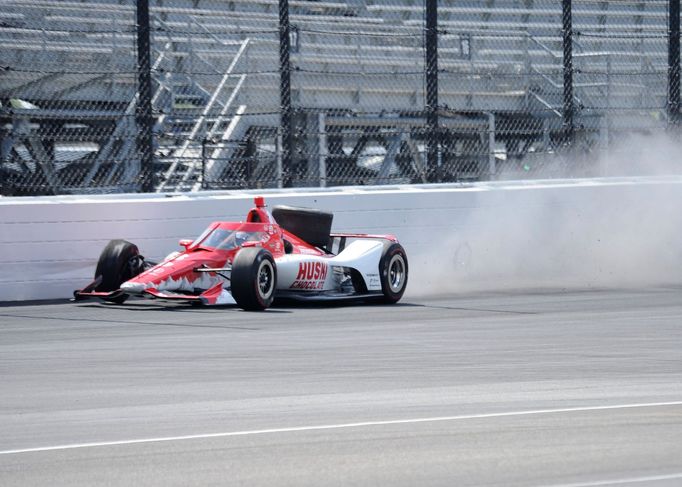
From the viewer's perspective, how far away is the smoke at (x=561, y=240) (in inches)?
569

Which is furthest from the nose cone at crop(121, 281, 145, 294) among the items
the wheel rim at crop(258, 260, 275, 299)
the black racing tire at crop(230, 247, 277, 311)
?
the wheel rim at crop(258, 260, 275, 299)

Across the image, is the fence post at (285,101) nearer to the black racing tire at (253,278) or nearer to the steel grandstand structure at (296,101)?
the steel grandstand structure at (296,101)

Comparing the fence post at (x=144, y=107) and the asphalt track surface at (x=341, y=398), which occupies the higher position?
the fence post at (x=144, y=107)

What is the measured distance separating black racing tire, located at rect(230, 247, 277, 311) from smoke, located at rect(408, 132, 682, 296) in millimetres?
2805

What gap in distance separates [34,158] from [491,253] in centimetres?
514

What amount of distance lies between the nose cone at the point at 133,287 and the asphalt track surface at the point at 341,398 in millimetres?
219

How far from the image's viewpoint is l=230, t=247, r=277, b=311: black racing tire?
11180 mm

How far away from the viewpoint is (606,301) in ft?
40.5

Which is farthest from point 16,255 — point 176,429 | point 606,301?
point 176,429

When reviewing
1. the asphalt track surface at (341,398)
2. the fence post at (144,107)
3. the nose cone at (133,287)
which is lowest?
the asphalt track surface at (341,398)

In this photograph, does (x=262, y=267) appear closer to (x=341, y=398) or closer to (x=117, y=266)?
(x=117, y=266)

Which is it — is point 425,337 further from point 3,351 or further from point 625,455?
point 625,455

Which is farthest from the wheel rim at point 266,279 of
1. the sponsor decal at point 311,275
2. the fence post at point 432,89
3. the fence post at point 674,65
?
the fence post at point 674,65

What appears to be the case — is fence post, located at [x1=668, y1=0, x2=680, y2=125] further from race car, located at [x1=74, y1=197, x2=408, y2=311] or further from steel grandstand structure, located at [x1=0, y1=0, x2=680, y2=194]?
race car, located at [x1=74, y1=197, x2=408, y2=311]
